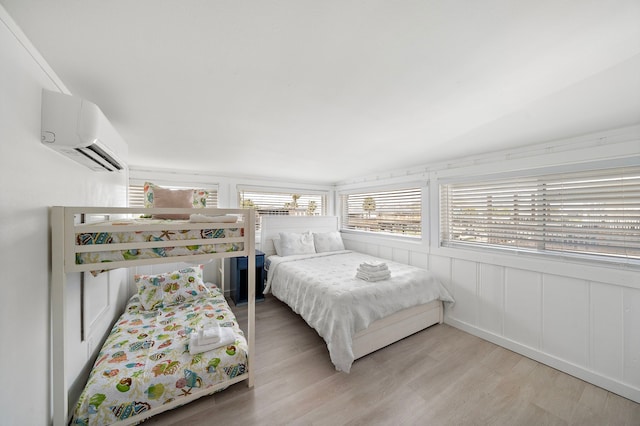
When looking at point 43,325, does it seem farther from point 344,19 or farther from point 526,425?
point 526,425

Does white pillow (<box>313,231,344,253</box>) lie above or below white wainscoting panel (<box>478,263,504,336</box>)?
above

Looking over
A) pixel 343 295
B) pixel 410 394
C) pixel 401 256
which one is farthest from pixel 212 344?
pixel 401 256

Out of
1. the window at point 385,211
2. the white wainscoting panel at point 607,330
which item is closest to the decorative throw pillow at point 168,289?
the window at point 385,211

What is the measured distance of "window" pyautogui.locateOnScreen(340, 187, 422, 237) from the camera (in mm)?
3361

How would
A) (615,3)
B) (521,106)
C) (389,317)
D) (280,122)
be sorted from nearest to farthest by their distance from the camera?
(615,3)
(521,106)
(280,122)
(389,317)

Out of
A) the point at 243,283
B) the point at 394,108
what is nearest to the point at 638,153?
the point at 394,108

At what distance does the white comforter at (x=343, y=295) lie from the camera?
1.95 metres

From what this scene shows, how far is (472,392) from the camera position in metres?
1.71

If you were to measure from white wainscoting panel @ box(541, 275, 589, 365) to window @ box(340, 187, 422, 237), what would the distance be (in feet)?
4.84

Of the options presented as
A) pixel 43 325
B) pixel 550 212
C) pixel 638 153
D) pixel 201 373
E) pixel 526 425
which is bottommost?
pixel 526 425

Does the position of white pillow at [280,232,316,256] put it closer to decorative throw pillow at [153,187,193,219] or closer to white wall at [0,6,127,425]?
decorative throw pillow at [153,187,193,219]

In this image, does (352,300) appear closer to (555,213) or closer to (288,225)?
(555,213)

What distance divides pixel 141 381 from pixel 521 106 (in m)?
3.05

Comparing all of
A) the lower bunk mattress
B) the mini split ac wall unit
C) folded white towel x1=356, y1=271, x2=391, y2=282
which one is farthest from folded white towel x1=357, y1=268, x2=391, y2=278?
the mini split ac wall unit
